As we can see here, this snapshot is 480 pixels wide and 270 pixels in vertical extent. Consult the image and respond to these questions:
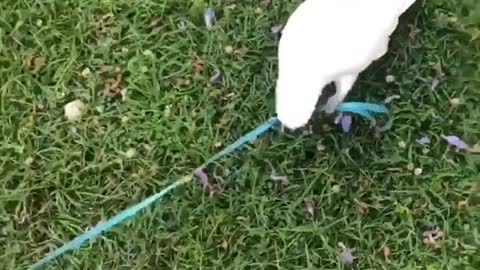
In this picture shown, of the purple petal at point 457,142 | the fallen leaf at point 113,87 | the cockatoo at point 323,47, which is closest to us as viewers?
the cockatoo at point 323,47

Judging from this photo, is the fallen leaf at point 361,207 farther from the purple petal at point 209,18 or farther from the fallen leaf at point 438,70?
the purple petal at point 209,18

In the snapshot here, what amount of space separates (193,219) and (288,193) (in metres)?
0.17

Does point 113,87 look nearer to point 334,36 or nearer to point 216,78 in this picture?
point 216,78

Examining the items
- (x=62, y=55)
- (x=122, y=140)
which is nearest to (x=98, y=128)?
(x=122, y=140)

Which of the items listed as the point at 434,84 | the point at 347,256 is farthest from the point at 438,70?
the point at 347,256

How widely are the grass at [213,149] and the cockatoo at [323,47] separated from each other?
118 millimetres

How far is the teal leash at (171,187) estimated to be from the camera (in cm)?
172

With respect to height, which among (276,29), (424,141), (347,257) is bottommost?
(347,257)

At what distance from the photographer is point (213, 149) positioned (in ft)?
5.86

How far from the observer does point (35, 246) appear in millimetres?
1738

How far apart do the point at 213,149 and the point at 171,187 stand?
102mm

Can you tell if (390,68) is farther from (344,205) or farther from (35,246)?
(35,246)

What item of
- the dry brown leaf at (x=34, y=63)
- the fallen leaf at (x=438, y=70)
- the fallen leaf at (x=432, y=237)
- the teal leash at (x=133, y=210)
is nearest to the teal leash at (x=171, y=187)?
the teal leash at (x=133, y=210)

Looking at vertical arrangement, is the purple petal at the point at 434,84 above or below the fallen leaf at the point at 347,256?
above
